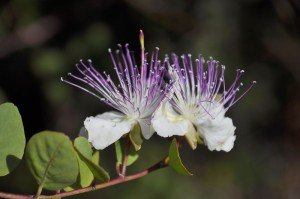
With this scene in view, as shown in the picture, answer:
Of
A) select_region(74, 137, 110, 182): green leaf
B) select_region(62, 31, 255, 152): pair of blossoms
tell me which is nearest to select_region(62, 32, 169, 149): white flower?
select_region(62, 31, 255, 152): pair of blossoms

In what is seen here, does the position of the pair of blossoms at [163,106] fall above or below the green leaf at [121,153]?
above

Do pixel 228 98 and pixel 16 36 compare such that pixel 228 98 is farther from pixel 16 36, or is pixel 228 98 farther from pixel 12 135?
pixel 16 36

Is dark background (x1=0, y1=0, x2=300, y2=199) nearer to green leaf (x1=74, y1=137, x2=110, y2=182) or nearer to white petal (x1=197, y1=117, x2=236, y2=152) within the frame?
white petal (x1=197, y1=117, x2=236, y2=152)

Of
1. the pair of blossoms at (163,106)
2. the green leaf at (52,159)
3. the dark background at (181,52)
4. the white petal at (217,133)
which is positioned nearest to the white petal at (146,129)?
the pair of blossoms at (163,106)

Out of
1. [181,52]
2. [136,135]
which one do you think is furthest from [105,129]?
[181,52]

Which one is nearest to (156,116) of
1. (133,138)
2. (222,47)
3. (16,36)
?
(133,138)

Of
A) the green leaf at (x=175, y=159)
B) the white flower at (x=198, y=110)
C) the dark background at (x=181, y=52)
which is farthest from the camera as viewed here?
the dark background at (x=181, y=52)

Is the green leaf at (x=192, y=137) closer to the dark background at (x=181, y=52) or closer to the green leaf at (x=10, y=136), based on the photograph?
the green leaf at (x=10, y=136)
